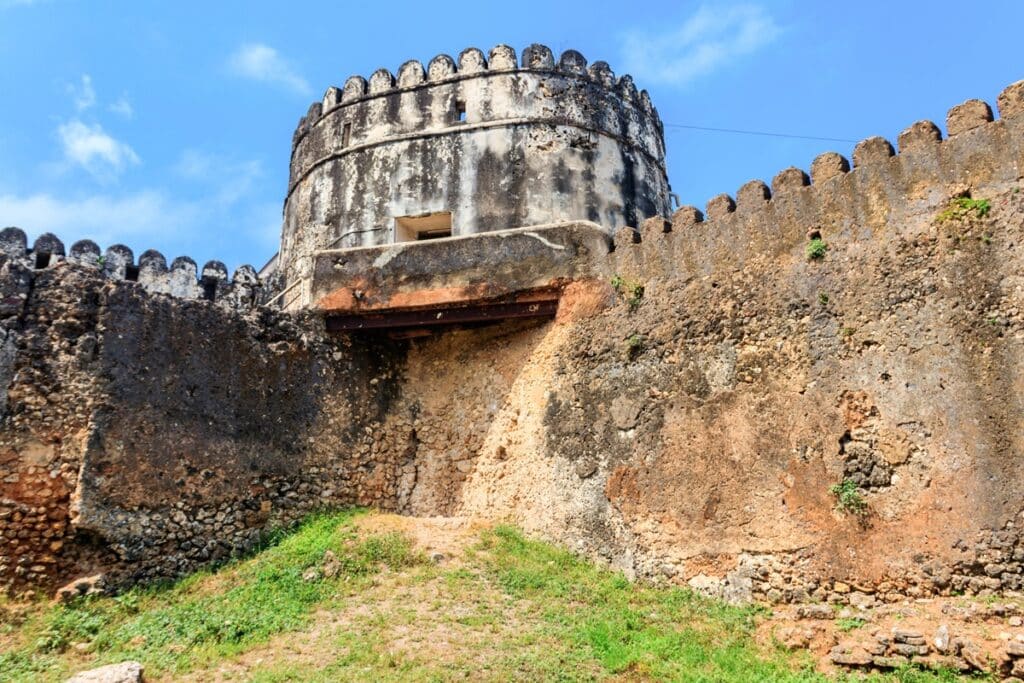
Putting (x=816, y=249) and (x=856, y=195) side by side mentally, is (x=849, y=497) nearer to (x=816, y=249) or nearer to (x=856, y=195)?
(x=816, y=249)

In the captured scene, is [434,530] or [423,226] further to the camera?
[423,226]

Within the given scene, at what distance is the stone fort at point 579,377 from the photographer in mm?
9133

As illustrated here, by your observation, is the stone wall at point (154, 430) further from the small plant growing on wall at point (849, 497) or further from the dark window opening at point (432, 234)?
the small plant growing on wall at point (849, 497)

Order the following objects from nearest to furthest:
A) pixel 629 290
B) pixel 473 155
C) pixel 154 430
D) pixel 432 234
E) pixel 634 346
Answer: pixel 154 430
pixel 634 346
pixel 629 290
pixel 473 155
pixel 432 234

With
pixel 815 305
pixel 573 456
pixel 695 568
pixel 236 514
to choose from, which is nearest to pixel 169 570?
pixel 236 514

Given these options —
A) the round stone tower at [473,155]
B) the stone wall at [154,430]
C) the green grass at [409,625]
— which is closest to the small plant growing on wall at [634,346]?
the green grass at [409,625]

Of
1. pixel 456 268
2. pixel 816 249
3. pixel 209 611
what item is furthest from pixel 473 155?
pixel 209 611

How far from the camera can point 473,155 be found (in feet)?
52.3

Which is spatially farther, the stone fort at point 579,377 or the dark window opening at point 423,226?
the dark window opening at point 423,226

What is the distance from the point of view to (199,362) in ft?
40.3

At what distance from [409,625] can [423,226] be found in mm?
8194

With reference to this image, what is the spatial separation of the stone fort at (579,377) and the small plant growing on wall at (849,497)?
3 cm

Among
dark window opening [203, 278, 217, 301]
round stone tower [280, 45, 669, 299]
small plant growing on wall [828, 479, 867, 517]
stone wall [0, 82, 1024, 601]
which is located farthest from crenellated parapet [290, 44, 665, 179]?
small plant growing on wall [828, 479, 867, 517]

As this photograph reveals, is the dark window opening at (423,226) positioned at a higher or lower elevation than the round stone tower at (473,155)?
lower
